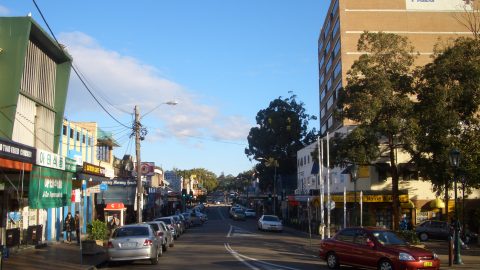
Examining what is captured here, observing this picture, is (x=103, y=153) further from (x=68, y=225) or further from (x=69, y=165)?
(x=69, y=165)

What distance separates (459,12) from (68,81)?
57.0 meters

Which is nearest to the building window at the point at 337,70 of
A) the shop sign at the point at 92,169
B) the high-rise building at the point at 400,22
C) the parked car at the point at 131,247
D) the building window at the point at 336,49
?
the high-rise building at the point at 400,22

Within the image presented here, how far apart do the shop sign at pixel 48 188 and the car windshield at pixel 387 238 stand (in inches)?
453

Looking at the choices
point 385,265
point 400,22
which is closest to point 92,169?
point 385,265

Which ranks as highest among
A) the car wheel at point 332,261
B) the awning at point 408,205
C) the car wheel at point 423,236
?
the awning at point 408,205

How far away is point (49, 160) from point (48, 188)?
1453 mm

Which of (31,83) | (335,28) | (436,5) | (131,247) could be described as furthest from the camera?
(335,28)

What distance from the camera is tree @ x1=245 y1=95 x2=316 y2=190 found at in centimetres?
8869

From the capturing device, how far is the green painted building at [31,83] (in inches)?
870

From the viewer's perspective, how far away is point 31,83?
81.7 feet

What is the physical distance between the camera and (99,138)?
1766 inches

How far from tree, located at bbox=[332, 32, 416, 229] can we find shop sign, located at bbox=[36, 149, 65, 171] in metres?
15.9

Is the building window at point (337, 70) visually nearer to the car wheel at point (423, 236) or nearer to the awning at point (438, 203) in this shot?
the awning at point (438, 203)

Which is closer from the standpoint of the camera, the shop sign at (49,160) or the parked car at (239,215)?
the shop sign at (49,160)
